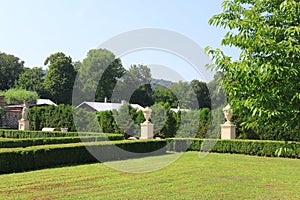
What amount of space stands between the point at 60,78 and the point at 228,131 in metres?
40.8

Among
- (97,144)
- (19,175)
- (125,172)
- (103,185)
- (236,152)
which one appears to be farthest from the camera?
(236,152)

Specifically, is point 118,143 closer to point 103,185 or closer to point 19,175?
point 19,175

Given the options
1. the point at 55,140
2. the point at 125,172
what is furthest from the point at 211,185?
the point at 55,140

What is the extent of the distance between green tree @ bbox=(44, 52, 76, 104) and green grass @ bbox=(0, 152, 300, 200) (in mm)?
45817

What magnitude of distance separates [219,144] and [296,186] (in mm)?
9517

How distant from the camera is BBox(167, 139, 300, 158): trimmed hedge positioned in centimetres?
1655

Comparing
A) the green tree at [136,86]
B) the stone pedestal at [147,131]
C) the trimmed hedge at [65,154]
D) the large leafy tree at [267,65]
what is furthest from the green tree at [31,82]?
the large leafy tree at [267,65]

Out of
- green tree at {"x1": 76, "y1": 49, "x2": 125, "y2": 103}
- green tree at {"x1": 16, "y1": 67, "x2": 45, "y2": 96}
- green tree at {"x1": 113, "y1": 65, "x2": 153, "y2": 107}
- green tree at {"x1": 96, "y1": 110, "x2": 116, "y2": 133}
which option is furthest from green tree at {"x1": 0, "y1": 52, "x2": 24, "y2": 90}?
green tree at {"x1": 96, "y1": 110, "x2": 116, "y2": 133}

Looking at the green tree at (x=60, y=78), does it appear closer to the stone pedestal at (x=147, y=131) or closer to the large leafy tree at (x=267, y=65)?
the stone pedestal at (x=147, y=131)

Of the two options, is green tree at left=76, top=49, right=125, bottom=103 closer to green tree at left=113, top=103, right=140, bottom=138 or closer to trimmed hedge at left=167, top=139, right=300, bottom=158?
green tree at left=113, top=103, right=140, bottom=138

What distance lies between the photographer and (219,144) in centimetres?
1856

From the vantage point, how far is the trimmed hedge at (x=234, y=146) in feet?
54.3

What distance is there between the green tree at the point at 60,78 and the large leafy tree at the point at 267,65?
52661 mm

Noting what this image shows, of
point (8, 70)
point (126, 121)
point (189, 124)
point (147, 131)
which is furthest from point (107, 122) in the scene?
point (8, 70)
